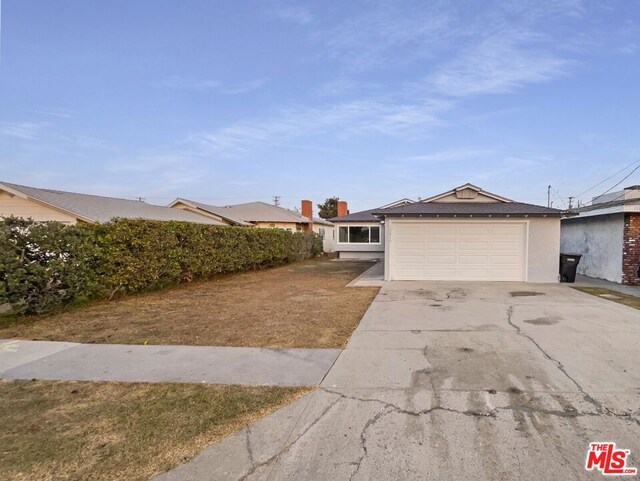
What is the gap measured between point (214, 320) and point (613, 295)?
1034 cm

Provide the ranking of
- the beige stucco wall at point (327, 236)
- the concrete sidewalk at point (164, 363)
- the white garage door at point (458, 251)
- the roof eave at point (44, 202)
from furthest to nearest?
the beige stucco wall at point (327, 236)
the roof eave at point (44, 202)
the white garage door at point (458, 251)
the concrete sidewalk at point (164, 363)

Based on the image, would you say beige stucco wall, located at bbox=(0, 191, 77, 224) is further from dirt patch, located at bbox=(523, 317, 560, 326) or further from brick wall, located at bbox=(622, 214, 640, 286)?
brick wall, located at bbox=(622, 214, 640, 286)

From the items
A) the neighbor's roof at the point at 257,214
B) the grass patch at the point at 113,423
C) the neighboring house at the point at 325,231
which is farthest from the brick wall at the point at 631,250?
the neighboring house at the point at 325,231

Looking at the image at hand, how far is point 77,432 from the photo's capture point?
306 centimetres

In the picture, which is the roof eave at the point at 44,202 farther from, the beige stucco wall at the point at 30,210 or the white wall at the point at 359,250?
the white wall at the point at 359,250

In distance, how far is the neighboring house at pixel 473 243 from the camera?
12242mm

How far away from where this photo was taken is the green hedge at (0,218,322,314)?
7148mm

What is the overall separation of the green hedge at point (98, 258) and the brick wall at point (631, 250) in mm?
14081

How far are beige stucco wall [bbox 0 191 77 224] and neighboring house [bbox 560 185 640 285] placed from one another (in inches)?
769

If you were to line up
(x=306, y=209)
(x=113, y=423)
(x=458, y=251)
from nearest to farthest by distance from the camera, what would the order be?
(x=113, y=423), (x=458, y=251), (x=306, y=209)

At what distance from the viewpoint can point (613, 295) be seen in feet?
31.9

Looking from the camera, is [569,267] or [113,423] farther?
[569,267]

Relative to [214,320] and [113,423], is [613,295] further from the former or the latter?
Answer: [113,423]

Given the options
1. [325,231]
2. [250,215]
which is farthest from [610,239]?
[325,231]
